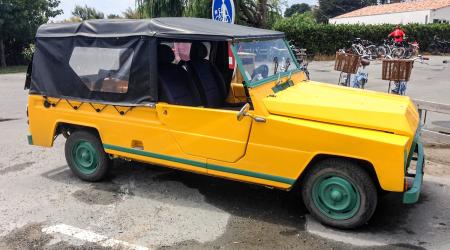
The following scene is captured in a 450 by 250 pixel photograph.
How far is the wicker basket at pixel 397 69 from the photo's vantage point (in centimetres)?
777

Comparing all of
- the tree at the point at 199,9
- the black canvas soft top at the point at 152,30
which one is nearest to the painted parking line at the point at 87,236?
the black canvas soft top at the point at 152,30

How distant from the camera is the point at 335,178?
13.6ft

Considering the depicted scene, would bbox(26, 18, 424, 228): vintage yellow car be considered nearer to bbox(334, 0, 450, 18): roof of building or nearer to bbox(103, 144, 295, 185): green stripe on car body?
bbox(103, 144, 295, 185): green stripe on car body

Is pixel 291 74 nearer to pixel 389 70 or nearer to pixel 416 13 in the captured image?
pixel 389 70

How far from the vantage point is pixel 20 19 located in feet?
75.9

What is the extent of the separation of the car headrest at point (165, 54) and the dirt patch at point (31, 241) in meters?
2.09

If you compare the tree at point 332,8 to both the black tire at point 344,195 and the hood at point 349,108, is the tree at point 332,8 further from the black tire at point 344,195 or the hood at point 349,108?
the black tire at point 344,195

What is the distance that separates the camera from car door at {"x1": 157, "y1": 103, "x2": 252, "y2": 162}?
4375 millimetres

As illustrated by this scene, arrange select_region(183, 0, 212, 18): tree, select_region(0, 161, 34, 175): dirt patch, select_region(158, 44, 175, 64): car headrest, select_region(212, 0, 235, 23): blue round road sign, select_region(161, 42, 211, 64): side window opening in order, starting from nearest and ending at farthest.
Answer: select_region(158, 44, 175, 64): car headrest, select_region(161, 42, 211, 64): side window opening, select_region(0, 161, 34, 175): dirt patch, select_region(212, 0, 235, 23): blue round road sign, select_region(183, 0, 212, 18): tree

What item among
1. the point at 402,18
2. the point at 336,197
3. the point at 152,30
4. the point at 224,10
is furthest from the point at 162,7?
the point at 402,18

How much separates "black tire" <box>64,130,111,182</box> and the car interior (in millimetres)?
1146

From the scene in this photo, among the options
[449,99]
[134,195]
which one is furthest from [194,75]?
[449,99]

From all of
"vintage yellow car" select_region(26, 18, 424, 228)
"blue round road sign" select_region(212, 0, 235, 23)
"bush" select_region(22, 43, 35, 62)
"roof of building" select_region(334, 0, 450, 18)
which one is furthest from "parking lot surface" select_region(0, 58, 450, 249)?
"roof of building" select_region(334, 0, 450, 18)

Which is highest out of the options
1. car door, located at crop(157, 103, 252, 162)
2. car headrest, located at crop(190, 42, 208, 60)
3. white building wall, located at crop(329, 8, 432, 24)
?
white building wall, located at crop(329, 8, 432, 24)
